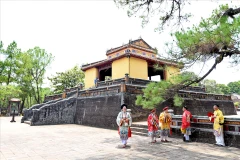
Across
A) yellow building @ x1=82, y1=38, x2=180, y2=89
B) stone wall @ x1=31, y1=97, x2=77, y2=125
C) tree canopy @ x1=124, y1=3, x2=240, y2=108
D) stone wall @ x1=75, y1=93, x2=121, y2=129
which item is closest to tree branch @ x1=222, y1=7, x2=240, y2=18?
tree canopy @ x1=124, y1=3, x2=240, y2=108

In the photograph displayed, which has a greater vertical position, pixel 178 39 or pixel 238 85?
pixel 238 85

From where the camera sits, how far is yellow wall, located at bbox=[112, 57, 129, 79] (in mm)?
15020

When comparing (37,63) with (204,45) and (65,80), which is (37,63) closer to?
(65,80)

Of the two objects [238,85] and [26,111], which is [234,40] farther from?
[238,85]

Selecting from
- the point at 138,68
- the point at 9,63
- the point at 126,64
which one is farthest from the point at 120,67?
the point at 9,63

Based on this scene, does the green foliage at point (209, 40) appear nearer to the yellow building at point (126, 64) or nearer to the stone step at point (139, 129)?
the stone step at point (139, 129)

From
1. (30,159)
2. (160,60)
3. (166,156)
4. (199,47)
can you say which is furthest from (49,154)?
(199,47)

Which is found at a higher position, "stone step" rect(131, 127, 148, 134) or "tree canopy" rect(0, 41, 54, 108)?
"tree canopy" rect(0, 41, 54, 108)

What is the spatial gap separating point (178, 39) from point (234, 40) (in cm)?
127

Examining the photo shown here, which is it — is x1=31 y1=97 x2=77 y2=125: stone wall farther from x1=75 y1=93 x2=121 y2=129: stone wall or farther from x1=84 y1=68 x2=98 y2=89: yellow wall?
x1=84 y1=68 x2=98 y2=89: yellow wall

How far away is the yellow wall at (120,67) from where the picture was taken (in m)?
15.0

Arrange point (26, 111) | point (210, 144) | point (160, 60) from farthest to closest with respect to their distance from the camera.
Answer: point (26, 111), point (210, 144), point (160, 60)

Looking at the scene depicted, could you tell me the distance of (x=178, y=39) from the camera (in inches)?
177

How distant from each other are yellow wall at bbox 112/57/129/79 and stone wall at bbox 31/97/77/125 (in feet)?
15.3
